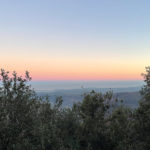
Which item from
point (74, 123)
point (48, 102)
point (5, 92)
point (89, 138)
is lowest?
point (89, 138)

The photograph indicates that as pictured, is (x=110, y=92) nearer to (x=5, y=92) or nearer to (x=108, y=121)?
(x=108, y=121)

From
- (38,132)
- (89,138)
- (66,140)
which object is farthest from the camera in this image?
(89,138)

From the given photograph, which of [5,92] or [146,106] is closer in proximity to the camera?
[5,92]

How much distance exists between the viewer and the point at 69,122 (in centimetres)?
1722

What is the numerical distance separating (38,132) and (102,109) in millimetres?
9455

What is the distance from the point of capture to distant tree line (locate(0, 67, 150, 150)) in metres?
11.4

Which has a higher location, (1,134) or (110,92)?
(110,92)

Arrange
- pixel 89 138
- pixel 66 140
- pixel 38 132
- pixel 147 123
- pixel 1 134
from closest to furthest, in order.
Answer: pixel 1 134
pixel 38 132
pixel 66 140
pixel 89 138
pixel 147 123

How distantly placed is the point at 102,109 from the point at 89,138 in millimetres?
3568

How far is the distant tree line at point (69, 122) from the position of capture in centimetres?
1137

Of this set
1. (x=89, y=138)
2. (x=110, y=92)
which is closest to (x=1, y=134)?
(x=89, y=138)

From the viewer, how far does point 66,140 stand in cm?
1507

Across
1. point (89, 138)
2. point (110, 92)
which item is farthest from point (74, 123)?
point (110, 92)

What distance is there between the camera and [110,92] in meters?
20.0
